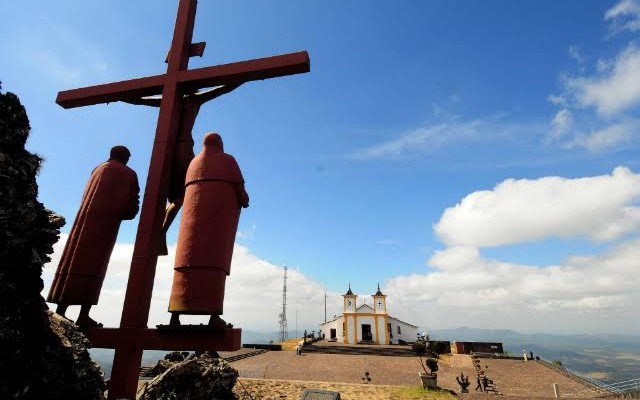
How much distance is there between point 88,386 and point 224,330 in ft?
5.37

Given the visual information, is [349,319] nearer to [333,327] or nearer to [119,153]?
[333,327]

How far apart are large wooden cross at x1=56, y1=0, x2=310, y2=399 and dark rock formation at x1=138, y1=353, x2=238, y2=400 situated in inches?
114

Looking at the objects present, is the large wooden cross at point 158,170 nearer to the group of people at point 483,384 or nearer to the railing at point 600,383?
the group of people at point 483,384

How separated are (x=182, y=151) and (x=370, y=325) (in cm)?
3673

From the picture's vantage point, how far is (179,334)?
195 inches

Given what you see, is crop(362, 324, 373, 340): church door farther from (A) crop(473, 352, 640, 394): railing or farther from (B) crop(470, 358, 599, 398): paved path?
(B) crop(470, 358, 599, 398): paved path

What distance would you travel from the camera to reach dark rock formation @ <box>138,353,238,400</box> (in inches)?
305

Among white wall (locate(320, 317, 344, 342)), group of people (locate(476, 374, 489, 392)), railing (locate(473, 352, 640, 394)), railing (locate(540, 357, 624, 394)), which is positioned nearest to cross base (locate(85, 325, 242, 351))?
group of people (locate(476, 374, 489, 392))

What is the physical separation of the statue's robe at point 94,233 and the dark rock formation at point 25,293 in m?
1.85

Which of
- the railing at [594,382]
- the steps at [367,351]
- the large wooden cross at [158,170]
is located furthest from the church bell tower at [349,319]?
the large wooden cross at [158,170]

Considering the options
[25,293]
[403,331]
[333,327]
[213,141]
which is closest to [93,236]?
[213,141]

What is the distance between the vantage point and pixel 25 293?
326cm

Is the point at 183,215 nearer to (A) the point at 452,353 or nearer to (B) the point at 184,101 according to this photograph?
(B) the point at 184,101

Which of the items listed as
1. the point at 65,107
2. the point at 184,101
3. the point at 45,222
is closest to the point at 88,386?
the point at 45,222
